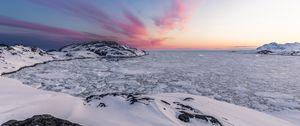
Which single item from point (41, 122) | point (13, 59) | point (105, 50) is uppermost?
point (41, 122)

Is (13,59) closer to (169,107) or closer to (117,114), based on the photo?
(117,114)

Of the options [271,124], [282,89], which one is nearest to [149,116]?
[271,124]

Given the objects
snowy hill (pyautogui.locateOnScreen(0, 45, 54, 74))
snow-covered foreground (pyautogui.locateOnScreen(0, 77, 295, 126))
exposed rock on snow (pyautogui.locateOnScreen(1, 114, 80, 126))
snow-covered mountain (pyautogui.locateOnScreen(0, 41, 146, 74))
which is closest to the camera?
exposed rock on snow (pyautogui.locateOnScreen(1, 114, 80, 126))

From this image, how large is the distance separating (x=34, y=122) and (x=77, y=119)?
198 centimetres

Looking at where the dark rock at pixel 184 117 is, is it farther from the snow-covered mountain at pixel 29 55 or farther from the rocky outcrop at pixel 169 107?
the snow-covered mountain at pixel 29 55

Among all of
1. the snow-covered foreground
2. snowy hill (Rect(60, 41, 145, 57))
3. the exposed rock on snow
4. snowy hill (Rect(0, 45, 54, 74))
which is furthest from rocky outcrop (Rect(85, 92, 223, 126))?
snowy hill (Rect(60, 41, 145, 57))

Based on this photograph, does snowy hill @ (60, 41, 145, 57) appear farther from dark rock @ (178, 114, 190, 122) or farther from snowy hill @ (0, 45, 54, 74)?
dark rock @ (178, 114, 190, 122)

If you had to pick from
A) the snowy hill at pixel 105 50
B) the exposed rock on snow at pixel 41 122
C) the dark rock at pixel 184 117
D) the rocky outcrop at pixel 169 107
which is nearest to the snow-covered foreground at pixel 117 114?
the rocky outcrop at pixel 169 107

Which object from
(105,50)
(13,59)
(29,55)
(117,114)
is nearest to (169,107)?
(117,114)

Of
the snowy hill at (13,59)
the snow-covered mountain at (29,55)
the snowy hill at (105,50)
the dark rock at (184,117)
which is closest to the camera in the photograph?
the dark rock at (184,117)

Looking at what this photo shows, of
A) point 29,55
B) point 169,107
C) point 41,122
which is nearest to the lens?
point 41,122

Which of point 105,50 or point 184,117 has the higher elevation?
point 184,117

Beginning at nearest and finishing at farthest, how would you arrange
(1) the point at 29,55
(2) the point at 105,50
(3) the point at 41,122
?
1. (3) the point at 41,122
2. (1) the point at 29,55
3. (2) the point at 105,50

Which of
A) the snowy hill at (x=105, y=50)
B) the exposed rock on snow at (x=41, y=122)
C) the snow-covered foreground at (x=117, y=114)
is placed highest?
the exposed rock on snow at (x=41, y=122)
